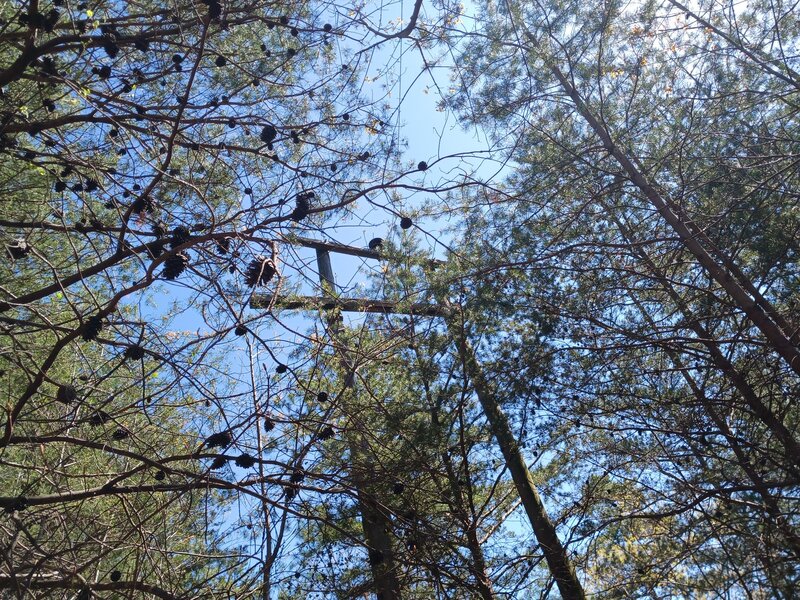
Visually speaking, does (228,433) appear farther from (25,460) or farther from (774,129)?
(774,129)

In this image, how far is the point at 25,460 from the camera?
176 inches

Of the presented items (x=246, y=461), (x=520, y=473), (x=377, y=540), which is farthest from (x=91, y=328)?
(x=520, y=473)

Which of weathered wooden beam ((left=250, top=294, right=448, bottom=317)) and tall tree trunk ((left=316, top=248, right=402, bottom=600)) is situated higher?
weathered wooden beam ((left=250, top=294, right=448, bottom=317))

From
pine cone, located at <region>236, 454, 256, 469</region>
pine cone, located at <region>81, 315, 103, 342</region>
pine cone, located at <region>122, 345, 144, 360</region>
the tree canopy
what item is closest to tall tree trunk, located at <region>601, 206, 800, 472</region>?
the tree canopy

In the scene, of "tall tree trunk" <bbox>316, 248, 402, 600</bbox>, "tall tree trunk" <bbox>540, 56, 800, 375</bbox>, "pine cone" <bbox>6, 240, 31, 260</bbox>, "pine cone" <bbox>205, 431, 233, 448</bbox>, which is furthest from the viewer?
"tall tree trunk" <bbox>540, 56, 800, 375</bbox>

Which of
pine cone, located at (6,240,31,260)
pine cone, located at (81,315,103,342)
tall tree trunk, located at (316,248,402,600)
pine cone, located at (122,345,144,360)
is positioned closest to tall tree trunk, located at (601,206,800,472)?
tall tree trunk, located at (316,248,402,600)

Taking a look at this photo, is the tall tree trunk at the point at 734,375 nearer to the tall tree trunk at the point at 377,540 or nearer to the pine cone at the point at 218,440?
the tall tree trunk at the point at 377,540

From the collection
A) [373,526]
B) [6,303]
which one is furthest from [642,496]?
→ [6,303]

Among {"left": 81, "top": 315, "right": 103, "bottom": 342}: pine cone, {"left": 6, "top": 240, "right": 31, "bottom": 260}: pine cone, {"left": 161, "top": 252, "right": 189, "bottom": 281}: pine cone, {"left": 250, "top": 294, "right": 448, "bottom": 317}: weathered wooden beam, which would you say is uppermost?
{"left": 250, "top": 294, "right": 448, "bottom": 317}: weathered wooden beam

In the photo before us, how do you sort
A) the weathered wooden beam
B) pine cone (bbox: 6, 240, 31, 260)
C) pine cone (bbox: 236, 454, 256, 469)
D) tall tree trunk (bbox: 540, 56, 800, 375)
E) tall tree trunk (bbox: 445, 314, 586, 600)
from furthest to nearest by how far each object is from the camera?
1. the weathered wooden beam
2. tall tree trunk (bbox: 445, 314, 586, 600)
3. tall tree trunk (bbox: 540, 56, 800, 375)
4. pine cone (bbox: 6, 240, 31, 260)
5. pine cone (bbox: 236, 454, 256, 469)

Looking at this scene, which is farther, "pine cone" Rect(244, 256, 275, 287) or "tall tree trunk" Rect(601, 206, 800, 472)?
"tall tree trunk" Rect(601, 206, 800, 472)

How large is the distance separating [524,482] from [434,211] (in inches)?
68.2

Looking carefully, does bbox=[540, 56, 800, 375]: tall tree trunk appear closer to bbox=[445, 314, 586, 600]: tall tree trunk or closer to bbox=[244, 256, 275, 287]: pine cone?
bbox=[445, 314, 586, 600]: tall tree trunk

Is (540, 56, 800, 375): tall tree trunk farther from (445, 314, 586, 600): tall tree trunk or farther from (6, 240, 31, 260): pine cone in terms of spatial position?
(6, 240, 31, 260): pine cone
